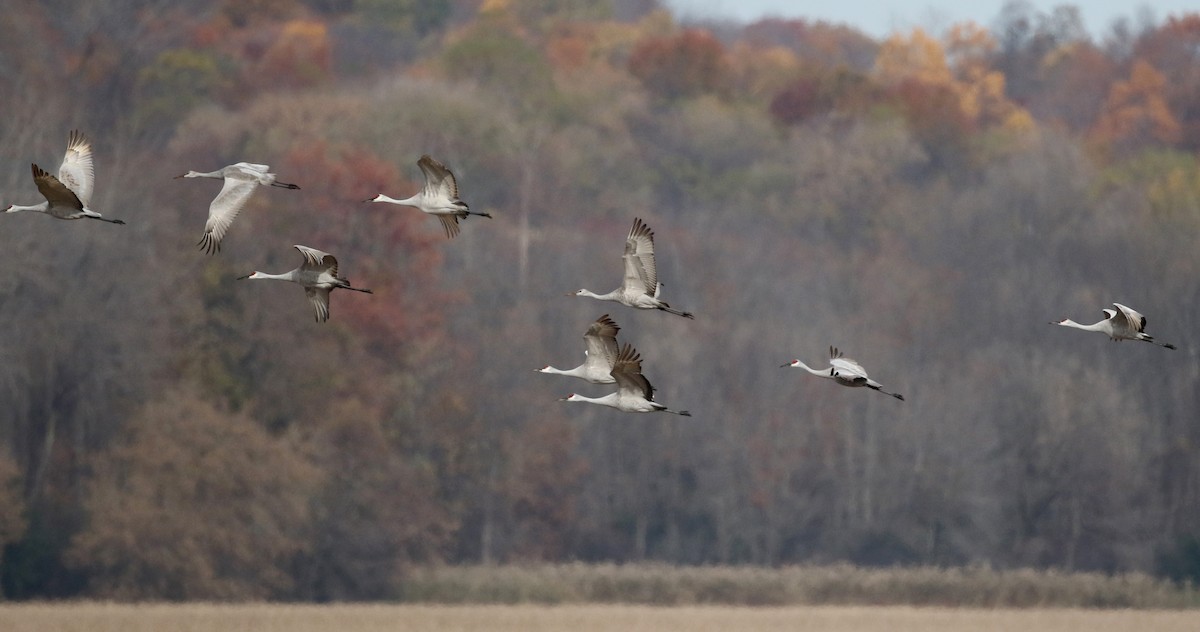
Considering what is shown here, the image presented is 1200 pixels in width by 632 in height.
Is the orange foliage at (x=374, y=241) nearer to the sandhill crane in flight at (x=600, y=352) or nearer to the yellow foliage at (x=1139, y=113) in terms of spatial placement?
the sandhill crane in flight at (x=600, y=352)

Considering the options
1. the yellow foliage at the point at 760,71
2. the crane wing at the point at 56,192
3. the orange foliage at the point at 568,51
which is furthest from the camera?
the orange foliage at the point at 568,51

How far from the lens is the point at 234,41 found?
10219 cm

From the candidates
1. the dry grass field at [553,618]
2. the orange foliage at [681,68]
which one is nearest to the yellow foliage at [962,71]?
the orange foliage at [681,68]

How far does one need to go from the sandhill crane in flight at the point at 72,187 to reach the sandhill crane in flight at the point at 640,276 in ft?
18.5

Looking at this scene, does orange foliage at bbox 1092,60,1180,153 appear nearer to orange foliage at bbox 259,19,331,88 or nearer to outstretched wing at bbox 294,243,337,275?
orange foliage at bbox 259,19,331,88

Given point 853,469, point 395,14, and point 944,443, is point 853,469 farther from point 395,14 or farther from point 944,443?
point 395,14

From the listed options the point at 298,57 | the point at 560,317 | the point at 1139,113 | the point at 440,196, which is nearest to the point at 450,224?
the point at 440,196

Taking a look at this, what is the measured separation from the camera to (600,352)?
25.7 meters

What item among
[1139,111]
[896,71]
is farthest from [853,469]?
[896,71]

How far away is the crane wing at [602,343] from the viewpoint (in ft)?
82.7

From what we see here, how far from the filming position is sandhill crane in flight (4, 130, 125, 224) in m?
23.9

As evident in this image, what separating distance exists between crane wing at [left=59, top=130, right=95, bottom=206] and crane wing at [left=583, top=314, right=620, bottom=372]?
5.72 metres

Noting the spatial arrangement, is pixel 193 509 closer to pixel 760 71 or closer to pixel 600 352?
pixel 600 352

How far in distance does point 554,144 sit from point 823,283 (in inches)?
561
